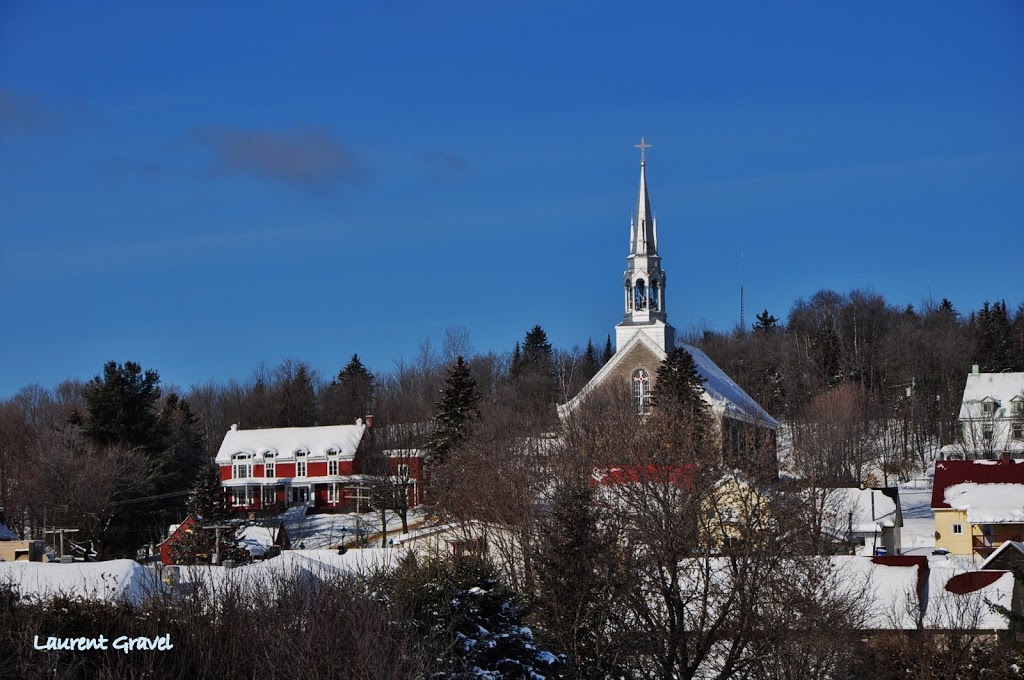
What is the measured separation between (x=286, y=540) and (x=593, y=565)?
3723 cm

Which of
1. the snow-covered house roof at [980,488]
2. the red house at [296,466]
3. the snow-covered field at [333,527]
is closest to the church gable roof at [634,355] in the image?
the snow-covered field at [333,527]

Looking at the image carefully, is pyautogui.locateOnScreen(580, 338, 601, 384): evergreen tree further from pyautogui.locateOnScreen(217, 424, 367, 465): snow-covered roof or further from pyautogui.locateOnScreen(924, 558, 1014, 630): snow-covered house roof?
pyautogui.locateOnScreen(924, 558, 1014, 630): snow-covered house roof

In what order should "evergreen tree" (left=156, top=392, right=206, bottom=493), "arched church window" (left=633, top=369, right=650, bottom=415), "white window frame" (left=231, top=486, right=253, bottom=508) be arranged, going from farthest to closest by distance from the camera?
"white window frame" (left=231, top=486, right=253, bottom=508), "arched church window" (left=633, top=369, right=650, bottom=415), "evergreen tree" (left=156, top=392, right=206, bottom=493)

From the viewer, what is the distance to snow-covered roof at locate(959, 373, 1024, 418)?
296 feet

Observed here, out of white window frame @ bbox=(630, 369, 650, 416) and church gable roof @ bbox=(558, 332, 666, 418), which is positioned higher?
church gable roof @ bbox=(558, 332, 666, 418)

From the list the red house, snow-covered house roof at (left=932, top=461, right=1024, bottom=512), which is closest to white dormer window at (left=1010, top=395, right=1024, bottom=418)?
snow-covered house roof at (left=932, top=461, right=1024, bottom=512)

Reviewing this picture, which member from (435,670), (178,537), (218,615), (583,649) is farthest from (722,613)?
(178,537)

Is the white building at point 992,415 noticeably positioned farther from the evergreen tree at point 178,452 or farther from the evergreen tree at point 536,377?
the evergreen tree at point 178,452

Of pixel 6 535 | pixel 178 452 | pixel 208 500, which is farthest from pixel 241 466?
pixel 6 535

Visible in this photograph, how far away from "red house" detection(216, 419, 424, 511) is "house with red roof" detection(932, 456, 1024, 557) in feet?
115

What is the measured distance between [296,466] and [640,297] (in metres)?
23.7

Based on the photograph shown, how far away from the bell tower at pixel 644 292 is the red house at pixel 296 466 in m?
16.8

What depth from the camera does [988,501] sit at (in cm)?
5650

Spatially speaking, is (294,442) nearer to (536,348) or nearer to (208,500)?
(208,500)
